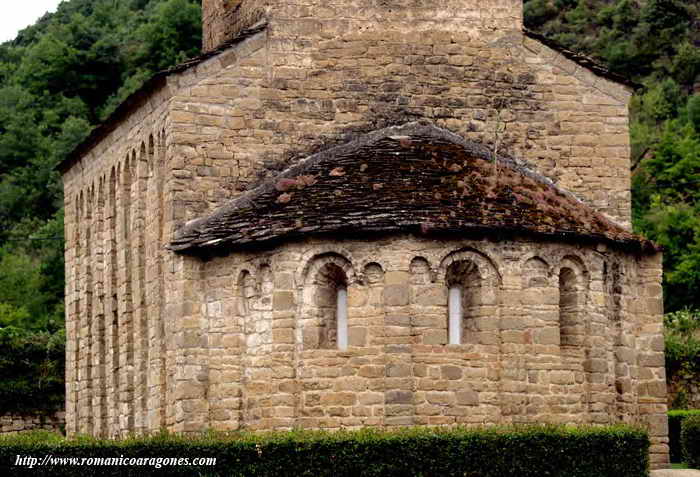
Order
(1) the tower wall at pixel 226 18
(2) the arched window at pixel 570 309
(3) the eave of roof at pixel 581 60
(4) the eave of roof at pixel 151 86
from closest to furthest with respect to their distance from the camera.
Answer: (2) the arched window at pixel 570 309 → (4) the eave of roof at pixel 151 86 → (3) the eave of roof at pixel 581 60 → (1) the tower wall at pixel 226 18

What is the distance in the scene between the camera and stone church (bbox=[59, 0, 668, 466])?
27.4 m

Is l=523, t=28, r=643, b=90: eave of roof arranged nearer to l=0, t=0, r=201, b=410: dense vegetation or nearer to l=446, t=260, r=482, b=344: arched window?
l=446, t=260, r=482, b=344: arched window

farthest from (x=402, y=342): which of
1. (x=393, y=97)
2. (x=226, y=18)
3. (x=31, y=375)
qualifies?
(x=31, y=375)

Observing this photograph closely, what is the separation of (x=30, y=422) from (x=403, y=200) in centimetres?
1985

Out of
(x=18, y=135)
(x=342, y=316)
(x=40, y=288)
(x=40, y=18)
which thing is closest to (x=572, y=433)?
(x=342, y=316)

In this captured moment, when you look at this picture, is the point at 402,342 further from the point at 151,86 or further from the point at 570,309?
the point at 151,86

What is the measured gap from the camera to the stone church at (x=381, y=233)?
27375 mm

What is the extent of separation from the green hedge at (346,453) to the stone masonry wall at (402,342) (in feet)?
6.40

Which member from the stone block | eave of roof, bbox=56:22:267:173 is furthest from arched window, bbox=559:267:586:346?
eave of roof, bbox=56:22:267:173

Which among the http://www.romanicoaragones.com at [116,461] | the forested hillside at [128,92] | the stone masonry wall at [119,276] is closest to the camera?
the http://www.romanicoaragones.com at [116,461]

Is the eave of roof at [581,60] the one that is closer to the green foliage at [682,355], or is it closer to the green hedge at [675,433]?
the green hedge at [675,433]

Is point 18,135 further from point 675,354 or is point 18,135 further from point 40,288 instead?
point 675,354

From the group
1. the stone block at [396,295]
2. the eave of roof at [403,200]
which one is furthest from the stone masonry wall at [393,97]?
the stone block at [396,295]

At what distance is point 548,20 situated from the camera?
8012cm
